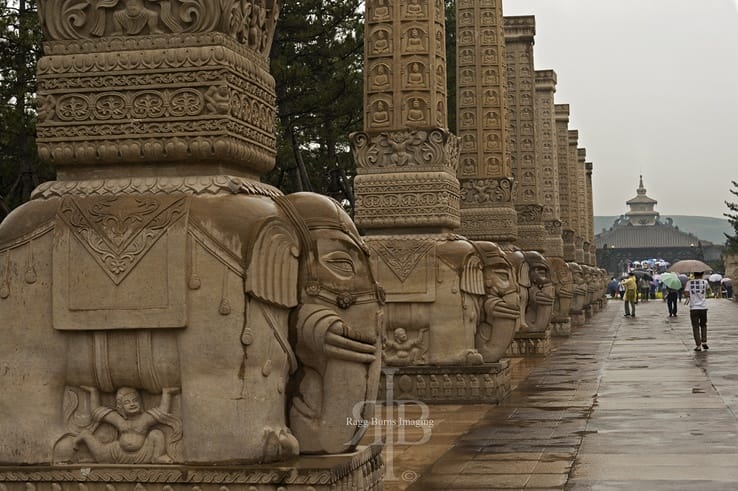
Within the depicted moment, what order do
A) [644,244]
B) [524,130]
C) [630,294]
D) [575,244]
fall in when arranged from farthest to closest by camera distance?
1. [644,244]
2. [575,244]
3. [630,294]
4. [524,130]

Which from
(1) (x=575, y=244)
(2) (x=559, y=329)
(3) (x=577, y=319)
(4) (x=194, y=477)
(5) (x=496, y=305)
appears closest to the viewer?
(4) (x=194, y=477)

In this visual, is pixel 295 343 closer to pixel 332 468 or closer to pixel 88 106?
pixel 332 468

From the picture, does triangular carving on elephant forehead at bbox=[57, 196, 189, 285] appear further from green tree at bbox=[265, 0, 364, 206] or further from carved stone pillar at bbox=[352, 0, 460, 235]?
green tree at bbox=[265, 0, 364, 206]

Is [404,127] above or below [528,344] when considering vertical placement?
above

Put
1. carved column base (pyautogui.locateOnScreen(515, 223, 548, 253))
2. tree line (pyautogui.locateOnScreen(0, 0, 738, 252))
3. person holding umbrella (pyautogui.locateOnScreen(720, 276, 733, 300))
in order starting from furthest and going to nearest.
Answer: person holding umbrella (pyautogui.locateOnScreen(720, 276, 733, 300)) < carved column base (pyautogui.locateOnScreen(515, 223, 548, 253)) < tree line (pyautogui.locateOnScreen(0, 0, 738, 252))

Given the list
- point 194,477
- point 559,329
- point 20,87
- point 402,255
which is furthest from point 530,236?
point 194,477

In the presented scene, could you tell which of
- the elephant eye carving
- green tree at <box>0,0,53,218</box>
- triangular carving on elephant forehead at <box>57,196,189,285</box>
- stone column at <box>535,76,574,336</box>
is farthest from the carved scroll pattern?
stone column at <box>535,76,574,336</box>

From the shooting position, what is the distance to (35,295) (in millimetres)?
6129

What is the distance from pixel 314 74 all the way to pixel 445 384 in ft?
55.8

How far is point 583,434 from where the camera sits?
10.5 metres

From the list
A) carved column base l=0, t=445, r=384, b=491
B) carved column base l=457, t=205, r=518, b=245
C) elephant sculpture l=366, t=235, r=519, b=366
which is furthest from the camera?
carved column base l=457, t=205, r=518, b=245

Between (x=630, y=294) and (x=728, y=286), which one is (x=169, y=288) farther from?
(x=728, y=286)

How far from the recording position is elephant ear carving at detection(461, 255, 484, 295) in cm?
1297

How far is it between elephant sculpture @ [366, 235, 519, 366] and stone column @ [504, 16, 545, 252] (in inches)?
501
